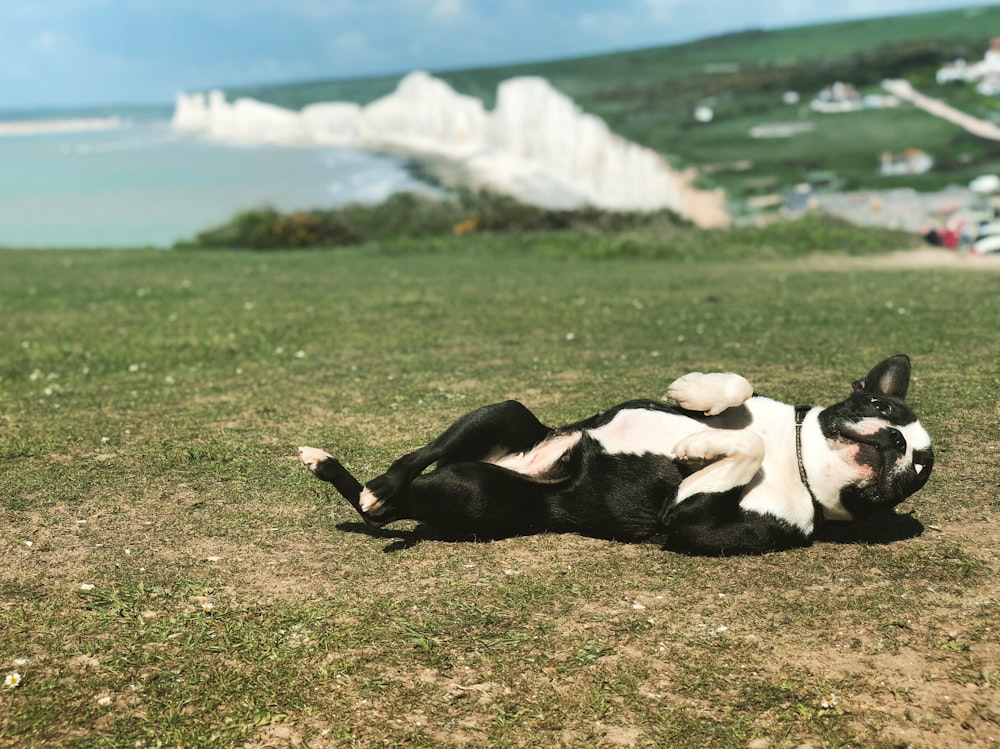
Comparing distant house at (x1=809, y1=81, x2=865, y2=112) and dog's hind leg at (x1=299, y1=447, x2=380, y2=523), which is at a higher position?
distant house at (x1=809, y1=81, x2=865, y2=112)

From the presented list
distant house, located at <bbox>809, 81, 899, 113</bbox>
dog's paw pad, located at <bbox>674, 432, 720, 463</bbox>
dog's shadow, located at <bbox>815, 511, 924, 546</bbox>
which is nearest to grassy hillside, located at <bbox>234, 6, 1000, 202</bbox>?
distant house, located at <bbox>809, 81, 899, 113</bbox>

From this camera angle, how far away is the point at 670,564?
5430 mm

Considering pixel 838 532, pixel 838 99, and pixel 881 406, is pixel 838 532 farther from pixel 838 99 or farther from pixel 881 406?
pixel 838 99

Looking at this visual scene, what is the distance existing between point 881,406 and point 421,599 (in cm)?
267

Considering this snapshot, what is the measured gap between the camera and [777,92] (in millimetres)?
83812

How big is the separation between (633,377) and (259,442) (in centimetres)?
412

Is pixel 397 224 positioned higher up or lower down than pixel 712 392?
higher up

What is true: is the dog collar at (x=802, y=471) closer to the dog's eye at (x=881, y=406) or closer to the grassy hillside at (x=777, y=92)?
the dog's eye at (x=881, y=406)

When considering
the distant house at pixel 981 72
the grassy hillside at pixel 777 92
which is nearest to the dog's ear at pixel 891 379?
the grassy hillside at pixel 777 92

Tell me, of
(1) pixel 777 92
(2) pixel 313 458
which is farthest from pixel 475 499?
(1) pixel 777 92

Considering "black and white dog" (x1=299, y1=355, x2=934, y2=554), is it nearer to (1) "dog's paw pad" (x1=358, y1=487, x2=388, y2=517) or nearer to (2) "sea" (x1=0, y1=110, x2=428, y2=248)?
(1) "dog's paw pad" (x1=358, y1=487, x2=388, y2=517)

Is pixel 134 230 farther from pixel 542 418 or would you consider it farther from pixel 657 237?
pixel 542 418

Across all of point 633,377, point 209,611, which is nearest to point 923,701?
point 209,611

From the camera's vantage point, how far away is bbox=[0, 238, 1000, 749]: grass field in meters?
4.03
